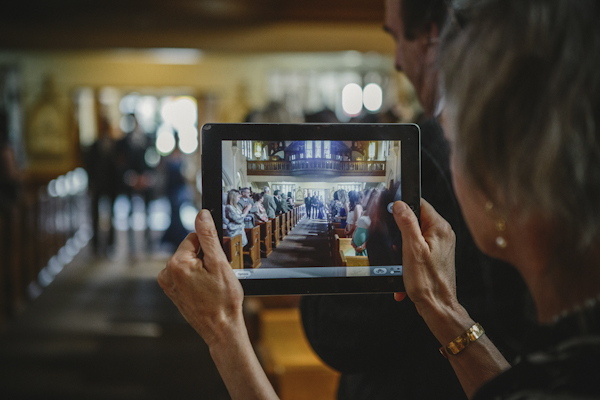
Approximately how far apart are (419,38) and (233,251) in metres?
0.48

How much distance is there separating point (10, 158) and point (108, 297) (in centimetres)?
124

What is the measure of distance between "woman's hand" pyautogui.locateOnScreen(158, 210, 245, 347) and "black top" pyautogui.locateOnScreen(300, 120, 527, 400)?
0.61 ft

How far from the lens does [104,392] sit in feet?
8.14

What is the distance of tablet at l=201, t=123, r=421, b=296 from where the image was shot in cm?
67

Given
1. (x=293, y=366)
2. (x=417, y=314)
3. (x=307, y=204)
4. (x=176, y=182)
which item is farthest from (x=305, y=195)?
(x=176, y=182)

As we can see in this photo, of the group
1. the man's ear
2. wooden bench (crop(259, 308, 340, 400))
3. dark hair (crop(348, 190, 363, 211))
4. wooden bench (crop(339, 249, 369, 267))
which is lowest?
wooden bench (crop(259, 308, 340, 400))

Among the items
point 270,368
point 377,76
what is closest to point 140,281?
point 270,368

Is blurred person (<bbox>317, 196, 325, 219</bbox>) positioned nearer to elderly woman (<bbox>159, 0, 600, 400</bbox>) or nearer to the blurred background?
elderly woman (<bbox>159, 0, 600, 400</bbox>)

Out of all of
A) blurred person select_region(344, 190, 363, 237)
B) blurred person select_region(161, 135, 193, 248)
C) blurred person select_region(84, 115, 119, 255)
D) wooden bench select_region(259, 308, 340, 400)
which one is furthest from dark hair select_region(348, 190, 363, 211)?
blurred person select_region(84, 115, 119, 255)

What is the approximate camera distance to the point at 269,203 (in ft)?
2.25

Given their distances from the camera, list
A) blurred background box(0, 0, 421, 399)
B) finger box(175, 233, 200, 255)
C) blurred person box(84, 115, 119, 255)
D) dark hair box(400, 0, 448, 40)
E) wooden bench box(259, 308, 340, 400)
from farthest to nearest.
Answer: blurred person box(84, 115, 119, 255) → blurred background box(0, 0, 421, 399) → wooden bench box(259, 308, 340, 400) → dark hair box(400, 0, 448, 40) → finger box(175, 233, 200, 255)

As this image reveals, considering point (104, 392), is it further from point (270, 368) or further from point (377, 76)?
point (377, 76)

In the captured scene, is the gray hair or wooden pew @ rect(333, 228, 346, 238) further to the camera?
wooden pew @ rect(333, 228, 346, 238)

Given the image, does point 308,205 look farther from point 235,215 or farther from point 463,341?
point 463,341
